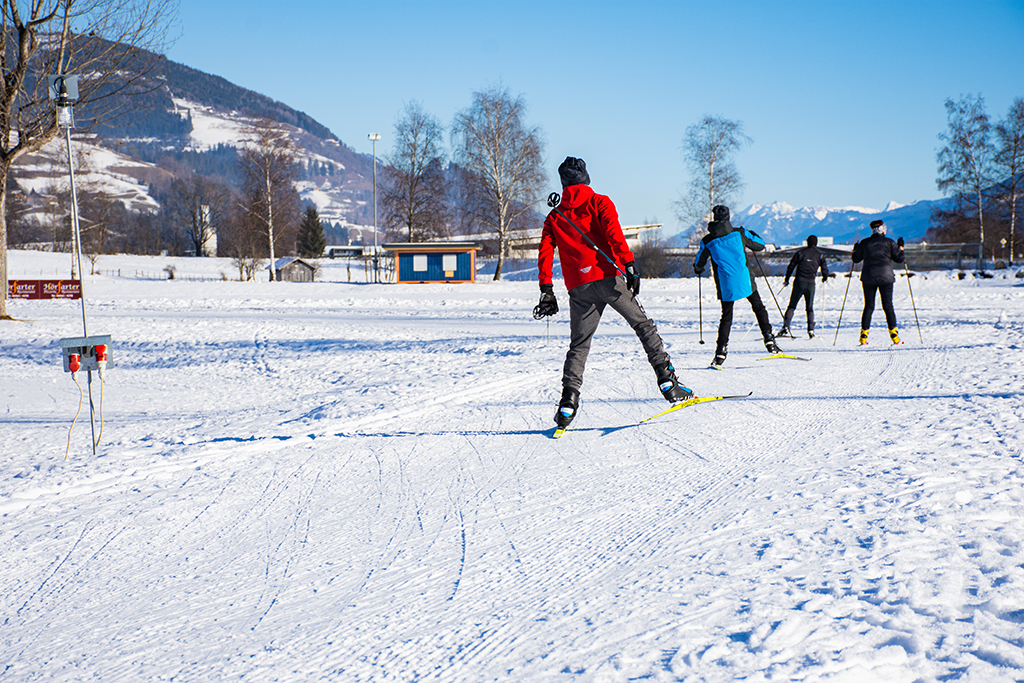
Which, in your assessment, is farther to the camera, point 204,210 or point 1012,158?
point 204,210

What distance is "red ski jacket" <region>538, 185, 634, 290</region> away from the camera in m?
4.73

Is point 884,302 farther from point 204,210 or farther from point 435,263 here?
point 204,210

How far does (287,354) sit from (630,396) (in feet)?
20.4

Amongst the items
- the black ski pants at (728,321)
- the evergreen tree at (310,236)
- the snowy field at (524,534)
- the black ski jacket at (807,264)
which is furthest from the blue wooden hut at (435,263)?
the evergreen tree at (310,236)

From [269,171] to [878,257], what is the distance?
40880 millimetres

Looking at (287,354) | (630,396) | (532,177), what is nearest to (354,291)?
(532,177)

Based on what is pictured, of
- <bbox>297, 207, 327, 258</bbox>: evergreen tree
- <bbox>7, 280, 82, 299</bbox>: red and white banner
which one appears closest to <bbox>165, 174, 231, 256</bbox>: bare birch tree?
<bbox>297, 207, 327, 258</bbox>: evergreen tree

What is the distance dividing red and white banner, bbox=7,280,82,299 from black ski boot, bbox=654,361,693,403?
28872 millimetres

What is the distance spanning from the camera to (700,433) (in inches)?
187

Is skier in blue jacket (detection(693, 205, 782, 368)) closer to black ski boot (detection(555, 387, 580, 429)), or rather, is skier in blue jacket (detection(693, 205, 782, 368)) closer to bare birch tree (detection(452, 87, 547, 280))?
black ski boot (detection(555, 387, 580, 429))

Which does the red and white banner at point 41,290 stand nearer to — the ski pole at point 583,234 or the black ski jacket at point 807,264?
the black ski jacket at point 807,264

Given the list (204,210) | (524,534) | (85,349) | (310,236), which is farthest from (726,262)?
(204,210)

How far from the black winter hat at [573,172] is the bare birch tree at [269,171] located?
4188 cm

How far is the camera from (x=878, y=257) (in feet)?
31.6
